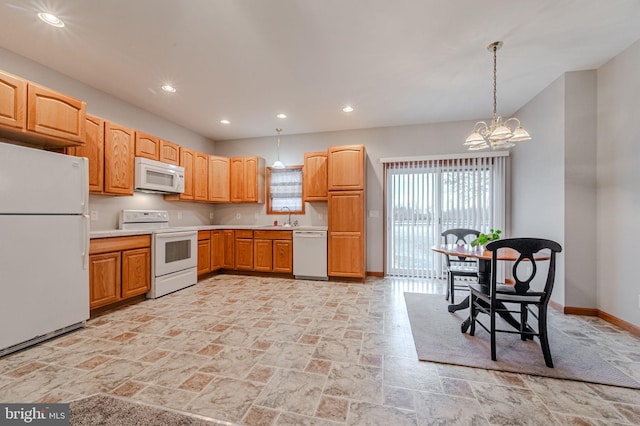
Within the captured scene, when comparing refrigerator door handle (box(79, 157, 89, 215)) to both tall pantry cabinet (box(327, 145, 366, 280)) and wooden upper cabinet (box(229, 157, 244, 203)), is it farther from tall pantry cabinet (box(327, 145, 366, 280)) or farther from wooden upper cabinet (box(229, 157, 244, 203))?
tall pantry cabinet (box(327, 145, 366, 280))

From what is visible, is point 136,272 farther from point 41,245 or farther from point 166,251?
point 41,245

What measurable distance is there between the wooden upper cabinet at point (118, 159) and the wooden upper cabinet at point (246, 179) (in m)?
1.90

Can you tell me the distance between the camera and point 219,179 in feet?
16.4

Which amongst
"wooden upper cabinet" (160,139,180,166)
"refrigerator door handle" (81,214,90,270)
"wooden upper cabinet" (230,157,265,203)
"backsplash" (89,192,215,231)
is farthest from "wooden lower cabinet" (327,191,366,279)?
"refrigerator door handle" (81,214,90,270)

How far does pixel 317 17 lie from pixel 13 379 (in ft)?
11.3

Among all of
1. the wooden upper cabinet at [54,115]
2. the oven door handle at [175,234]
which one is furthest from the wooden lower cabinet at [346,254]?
the wooden upper cabinet at [54,115]

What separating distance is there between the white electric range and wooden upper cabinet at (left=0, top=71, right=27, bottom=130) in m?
1.53

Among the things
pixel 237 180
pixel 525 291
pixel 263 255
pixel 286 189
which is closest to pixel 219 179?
pixel 237 180

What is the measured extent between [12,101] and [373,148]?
4479mm

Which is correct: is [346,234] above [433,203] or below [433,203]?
below

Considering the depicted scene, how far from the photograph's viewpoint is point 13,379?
1735 mm

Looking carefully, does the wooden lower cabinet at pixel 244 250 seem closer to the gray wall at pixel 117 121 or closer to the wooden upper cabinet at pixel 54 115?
the gray wall at pixel 117 121

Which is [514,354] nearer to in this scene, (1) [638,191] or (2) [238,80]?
(1) [638,191]

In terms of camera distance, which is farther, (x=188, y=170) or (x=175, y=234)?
(x=188, y=170)
